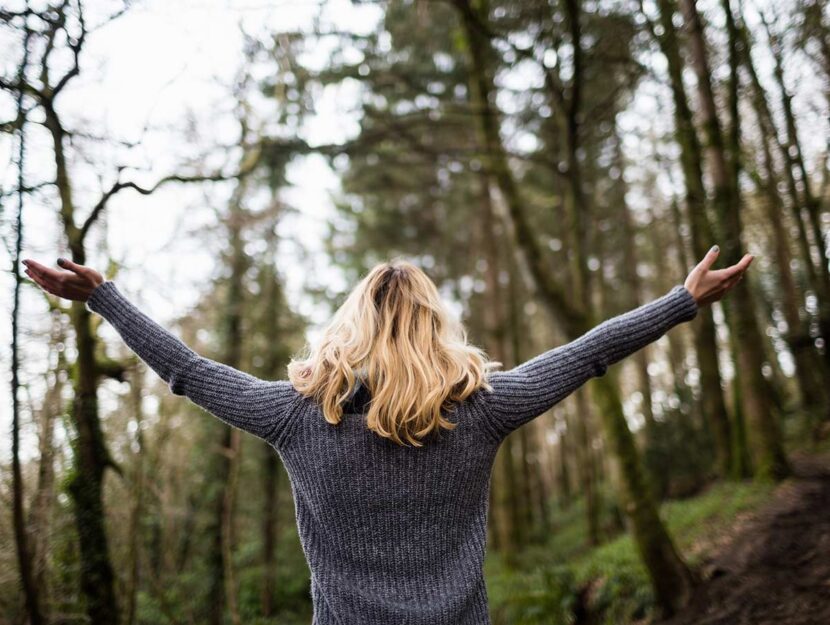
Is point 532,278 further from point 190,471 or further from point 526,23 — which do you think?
point 190,471

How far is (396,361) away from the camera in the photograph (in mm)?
1846

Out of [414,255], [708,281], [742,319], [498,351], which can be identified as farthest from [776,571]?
[414,255]

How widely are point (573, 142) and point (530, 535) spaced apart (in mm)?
11553

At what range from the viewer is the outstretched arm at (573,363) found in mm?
1871

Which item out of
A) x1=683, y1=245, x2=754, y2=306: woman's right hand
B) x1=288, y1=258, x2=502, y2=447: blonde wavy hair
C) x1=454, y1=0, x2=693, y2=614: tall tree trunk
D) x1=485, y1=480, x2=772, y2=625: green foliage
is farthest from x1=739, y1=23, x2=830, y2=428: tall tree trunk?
x1=288, y1=258, x2=502, y2=447: blonde wavy hair

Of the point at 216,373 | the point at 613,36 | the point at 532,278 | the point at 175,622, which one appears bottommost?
the point at 175,622

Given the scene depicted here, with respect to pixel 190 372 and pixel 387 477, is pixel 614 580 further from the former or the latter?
pixel 190 372

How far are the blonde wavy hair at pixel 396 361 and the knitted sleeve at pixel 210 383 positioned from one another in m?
0.10

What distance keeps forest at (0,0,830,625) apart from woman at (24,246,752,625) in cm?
34

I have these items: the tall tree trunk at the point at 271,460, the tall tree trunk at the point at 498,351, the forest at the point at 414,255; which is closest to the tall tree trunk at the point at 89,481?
the forest at the point at 414,255

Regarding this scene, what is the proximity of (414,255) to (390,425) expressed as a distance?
14.8 meters

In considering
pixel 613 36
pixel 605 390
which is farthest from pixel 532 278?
pixel 613 36

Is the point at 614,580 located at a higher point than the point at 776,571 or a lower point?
lower

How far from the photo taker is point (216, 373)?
1880 millimetres
